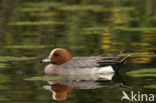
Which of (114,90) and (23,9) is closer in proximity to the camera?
(114,90)

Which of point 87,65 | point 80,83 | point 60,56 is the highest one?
point 60,56

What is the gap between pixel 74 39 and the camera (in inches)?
555

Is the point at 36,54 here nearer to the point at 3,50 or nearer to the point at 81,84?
the point at 3,50

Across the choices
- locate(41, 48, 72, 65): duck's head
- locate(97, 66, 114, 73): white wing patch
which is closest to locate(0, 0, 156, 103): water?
locate(97, 66, 114, 73): white wing patch

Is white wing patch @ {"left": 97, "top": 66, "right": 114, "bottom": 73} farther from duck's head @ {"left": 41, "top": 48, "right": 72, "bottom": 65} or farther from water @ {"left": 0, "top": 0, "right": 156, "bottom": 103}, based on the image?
duck's head @ {"left": 41, "top": 48, "right": 72, "bottom": 65}

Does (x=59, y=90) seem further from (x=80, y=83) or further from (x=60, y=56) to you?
(x=60, y=56)

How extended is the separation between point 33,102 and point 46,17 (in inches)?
429

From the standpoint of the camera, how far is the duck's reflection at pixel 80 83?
893cm

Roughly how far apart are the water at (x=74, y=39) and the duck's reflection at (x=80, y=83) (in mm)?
22

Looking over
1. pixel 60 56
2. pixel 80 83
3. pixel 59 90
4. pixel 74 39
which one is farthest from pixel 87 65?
pixel 74 39

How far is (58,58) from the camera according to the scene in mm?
10609

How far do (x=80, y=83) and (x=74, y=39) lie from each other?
4.54m

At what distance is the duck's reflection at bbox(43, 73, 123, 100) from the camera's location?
351 inches

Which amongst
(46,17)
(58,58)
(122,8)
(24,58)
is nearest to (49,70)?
(58,58)
